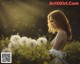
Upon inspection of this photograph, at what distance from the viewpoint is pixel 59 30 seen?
4.72 metres

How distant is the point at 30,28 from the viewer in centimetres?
472

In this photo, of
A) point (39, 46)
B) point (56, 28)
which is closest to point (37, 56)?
point (39, 46)

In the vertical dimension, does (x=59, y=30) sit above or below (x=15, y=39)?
above

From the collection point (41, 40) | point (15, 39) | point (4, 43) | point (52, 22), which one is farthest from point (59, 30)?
point (4, 43)

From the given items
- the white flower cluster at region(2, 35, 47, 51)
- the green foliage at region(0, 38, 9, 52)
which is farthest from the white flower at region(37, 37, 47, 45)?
the green foliage at region(0, 38, 9, 52)

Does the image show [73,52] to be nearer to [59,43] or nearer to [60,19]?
[59,43]

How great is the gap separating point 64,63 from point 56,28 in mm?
439

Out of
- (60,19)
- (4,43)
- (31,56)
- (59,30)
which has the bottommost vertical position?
(31,56)

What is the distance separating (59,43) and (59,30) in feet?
0.54

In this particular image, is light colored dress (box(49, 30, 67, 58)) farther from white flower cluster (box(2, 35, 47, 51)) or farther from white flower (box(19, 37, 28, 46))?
white flower (box(19, 37, 28, 46))

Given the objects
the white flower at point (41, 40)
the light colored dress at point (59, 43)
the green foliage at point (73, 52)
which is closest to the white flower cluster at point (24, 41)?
the white flower at point (41, 40)

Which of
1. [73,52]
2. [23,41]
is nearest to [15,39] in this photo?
[23,41]

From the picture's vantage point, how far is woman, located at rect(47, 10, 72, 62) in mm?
4684

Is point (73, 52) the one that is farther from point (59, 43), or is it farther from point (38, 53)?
point (38, 53)
